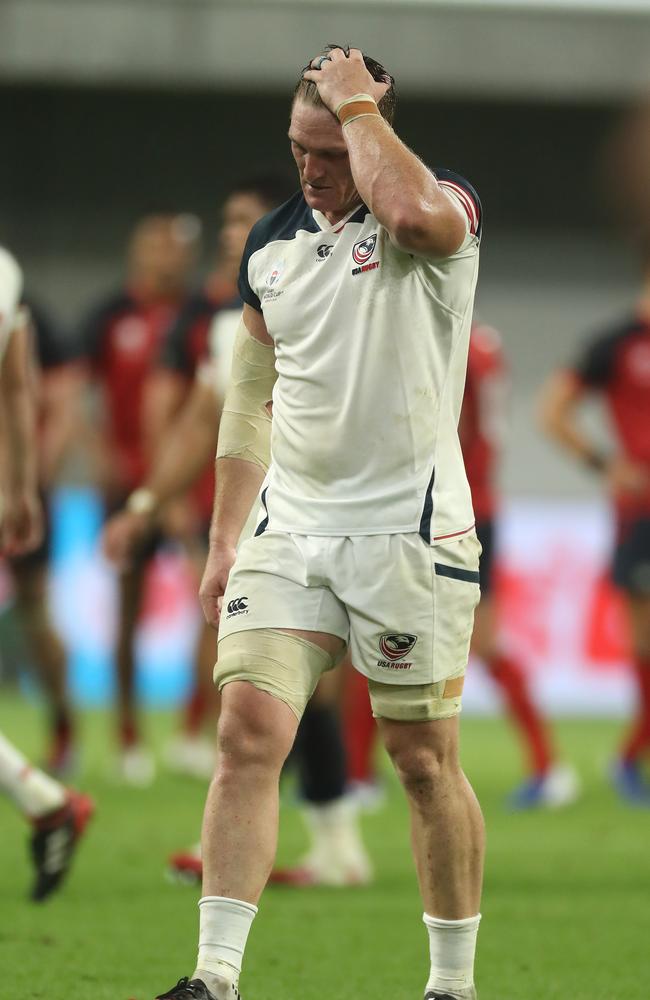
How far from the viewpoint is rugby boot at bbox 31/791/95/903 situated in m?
5.79

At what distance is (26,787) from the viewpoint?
5734 mm

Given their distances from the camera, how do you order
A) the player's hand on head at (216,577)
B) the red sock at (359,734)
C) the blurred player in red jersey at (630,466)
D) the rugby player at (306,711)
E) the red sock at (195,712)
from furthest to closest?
the red sock at (195,712) → the blurred player in red jersey at (630,466) → the red sock at (359,734) → the rugby player at (306,711) → the player's hand on head at (216,577)

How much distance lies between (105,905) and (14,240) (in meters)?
16.2

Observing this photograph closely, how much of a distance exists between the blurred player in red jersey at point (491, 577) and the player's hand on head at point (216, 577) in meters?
4.15

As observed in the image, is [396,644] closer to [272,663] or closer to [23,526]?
[272,663]

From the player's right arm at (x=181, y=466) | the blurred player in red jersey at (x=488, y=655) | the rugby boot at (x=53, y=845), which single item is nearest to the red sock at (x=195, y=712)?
the blurred player in red jersey at (x=488, y=655)

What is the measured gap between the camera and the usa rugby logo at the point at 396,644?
391 centimetres

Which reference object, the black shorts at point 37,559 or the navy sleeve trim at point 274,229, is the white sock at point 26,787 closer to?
the navy sleeve trim at point 274,229

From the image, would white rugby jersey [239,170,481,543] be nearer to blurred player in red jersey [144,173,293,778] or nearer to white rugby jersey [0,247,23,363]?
white rugby jersey [0,247,23,363]

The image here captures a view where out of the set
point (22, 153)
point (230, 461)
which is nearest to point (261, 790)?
point (230, 461)

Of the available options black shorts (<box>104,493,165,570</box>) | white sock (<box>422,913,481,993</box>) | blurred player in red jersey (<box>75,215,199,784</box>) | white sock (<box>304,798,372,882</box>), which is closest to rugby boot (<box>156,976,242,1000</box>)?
white sock (<box>422,913,481,993</box>)

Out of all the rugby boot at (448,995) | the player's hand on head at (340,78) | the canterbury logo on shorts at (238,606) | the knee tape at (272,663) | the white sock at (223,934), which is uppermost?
the player's hand on head at (340,78)

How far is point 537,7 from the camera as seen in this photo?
63.6 feet

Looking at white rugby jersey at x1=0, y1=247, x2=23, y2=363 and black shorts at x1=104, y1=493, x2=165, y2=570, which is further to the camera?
black shorts at x1=104, y1=493, x2=165, y2=570
